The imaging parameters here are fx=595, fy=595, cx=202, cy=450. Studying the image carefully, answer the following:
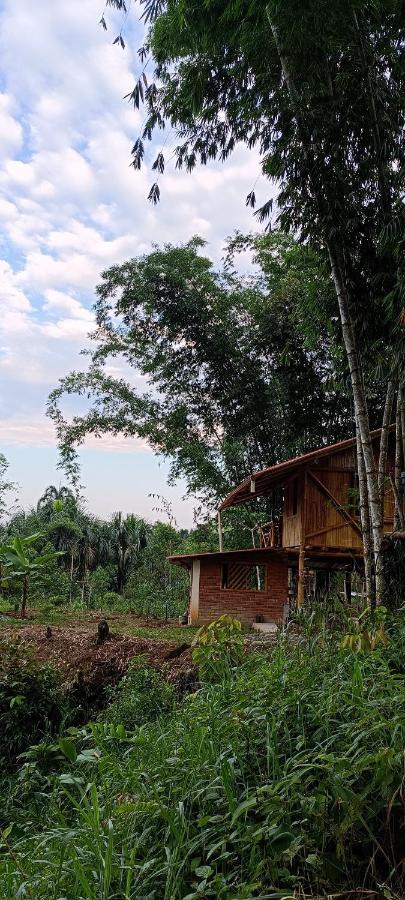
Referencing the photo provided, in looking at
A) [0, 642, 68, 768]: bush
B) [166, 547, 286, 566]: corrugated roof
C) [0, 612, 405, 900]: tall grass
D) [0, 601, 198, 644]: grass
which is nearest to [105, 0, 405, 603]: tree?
[0, 612, 405, 900]: tall grass

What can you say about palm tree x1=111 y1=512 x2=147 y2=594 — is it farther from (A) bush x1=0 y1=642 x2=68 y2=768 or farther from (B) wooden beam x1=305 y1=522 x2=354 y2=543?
(A) bush x1=0 y1=642 x2=68 y2=768

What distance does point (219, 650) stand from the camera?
13.2 feet

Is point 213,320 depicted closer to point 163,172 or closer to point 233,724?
point 163,172

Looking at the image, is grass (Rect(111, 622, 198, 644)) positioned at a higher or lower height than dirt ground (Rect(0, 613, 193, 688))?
lower

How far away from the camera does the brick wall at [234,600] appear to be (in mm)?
14508

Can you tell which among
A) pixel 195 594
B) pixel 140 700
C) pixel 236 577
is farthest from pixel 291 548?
pixel 140 700

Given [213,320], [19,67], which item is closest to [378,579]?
[19,67]

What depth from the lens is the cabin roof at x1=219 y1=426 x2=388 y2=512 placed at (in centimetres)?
1184

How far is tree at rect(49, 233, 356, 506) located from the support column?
308 cm

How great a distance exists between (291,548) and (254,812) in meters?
11.4

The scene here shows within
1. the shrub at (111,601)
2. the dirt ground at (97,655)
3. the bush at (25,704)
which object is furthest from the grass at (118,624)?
the bush at (25,704)

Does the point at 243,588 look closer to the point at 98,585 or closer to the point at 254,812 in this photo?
the point at 98,585

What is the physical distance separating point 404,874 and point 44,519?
78.4 ft

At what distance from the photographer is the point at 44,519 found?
24.6 metres
